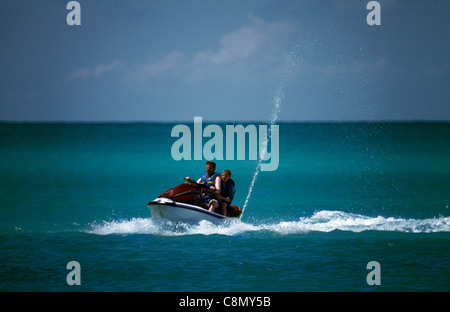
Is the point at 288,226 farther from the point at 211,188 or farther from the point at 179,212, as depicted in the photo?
the point at 179,212

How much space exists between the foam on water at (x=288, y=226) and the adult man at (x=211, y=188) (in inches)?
22.8

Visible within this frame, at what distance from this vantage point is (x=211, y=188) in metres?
19.5

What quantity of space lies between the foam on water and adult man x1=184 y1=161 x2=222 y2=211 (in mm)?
578

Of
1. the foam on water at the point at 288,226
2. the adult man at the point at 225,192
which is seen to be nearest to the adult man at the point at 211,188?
the adult man at the point at 225,192

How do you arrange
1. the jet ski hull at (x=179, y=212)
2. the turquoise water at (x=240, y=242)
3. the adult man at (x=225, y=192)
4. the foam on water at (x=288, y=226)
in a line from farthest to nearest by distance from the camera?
1. the foam on water at (x=288, y=226)
2. the adult man at (x=225, y=192)
3. the jet ski hull at (x=179, y=212)
4. the turquoise water at (x=240, y=242)

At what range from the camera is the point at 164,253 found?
18109 mm

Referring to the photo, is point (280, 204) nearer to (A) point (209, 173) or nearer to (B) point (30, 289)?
(A) point (209, 173)

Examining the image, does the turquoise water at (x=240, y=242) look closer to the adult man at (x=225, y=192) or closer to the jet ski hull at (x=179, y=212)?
the jet ski hull at (x=179, y=212)

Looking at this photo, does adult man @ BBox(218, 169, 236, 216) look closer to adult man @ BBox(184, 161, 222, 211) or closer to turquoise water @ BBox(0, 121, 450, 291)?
adult man @ BBox(184, 161, 222, 211)

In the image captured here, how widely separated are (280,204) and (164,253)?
37.7 ft

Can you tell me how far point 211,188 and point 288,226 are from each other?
3.75 metres

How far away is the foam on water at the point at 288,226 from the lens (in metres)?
19.9

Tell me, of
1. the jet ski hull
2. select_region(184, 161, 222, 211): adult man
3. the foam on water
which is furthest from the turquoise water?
select_region(184, 161, 222, 211): adult man
